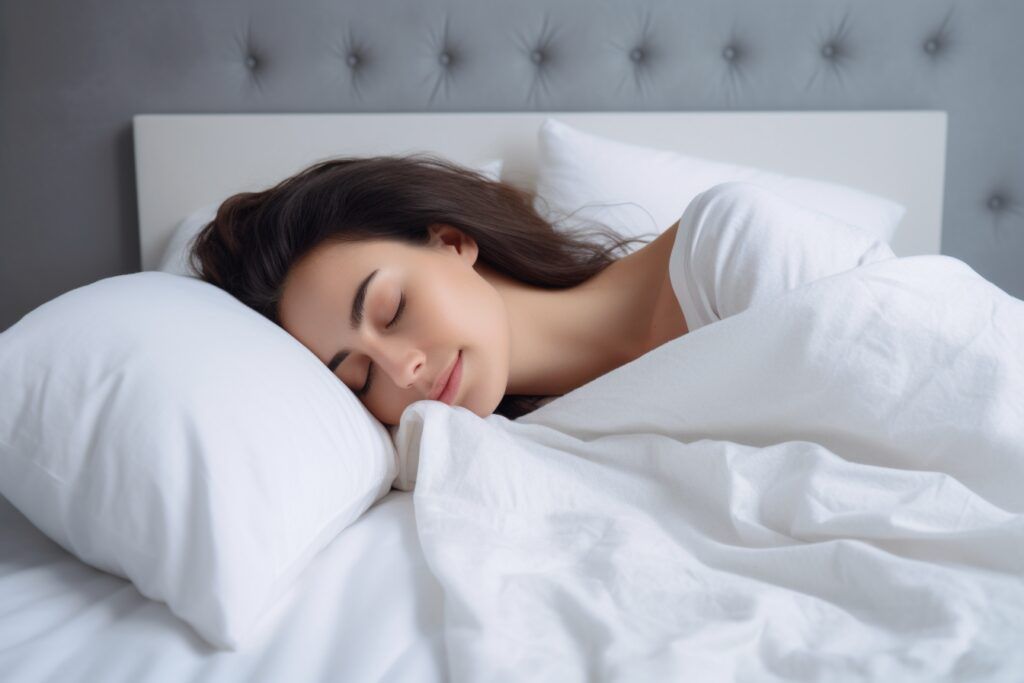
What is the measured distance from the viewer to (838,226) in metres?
0.90

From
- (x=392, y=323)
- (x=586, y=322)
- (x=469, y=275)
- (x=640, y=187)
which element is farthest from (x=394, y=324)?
(x=640, y=187)

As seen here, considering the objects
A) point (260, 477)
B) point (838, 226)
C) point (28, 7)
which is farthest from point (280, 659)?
point (28, 7)

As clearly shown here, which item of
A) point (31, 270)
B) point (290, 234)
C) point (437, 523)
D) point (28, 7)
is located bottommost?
point (31, 270)

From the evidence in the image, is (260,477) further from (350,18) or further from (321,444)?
(350,18)

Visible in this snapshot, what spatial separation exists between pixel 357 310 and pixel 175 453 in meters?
0.30

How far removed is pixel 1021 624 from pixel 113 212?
1.54m

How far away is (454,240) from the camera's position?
1016mm

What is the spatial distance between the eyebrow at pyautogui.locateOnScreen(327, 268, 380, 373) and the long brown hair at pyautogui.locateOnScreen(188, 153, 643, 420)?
0.27ft

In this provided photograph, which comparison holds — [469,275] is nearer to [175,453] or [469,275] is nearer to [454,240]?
[454,240]

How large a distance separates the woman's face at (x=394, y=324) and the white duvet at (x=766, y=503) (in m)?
0.07

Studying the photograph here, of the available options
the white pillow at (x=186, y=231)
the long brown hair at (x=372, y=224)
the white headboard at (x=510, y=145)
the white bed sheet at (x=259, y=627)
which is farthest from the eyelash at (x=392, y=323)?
the white headboard at (x=510, y=145)

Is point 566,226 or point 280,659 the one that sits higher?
point 566,226

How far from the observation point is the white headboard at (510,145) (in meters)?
1.46

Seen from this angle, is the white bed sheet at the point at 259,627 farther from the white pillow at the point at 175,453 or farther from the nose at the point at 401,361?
the nose at the point at 401,361
